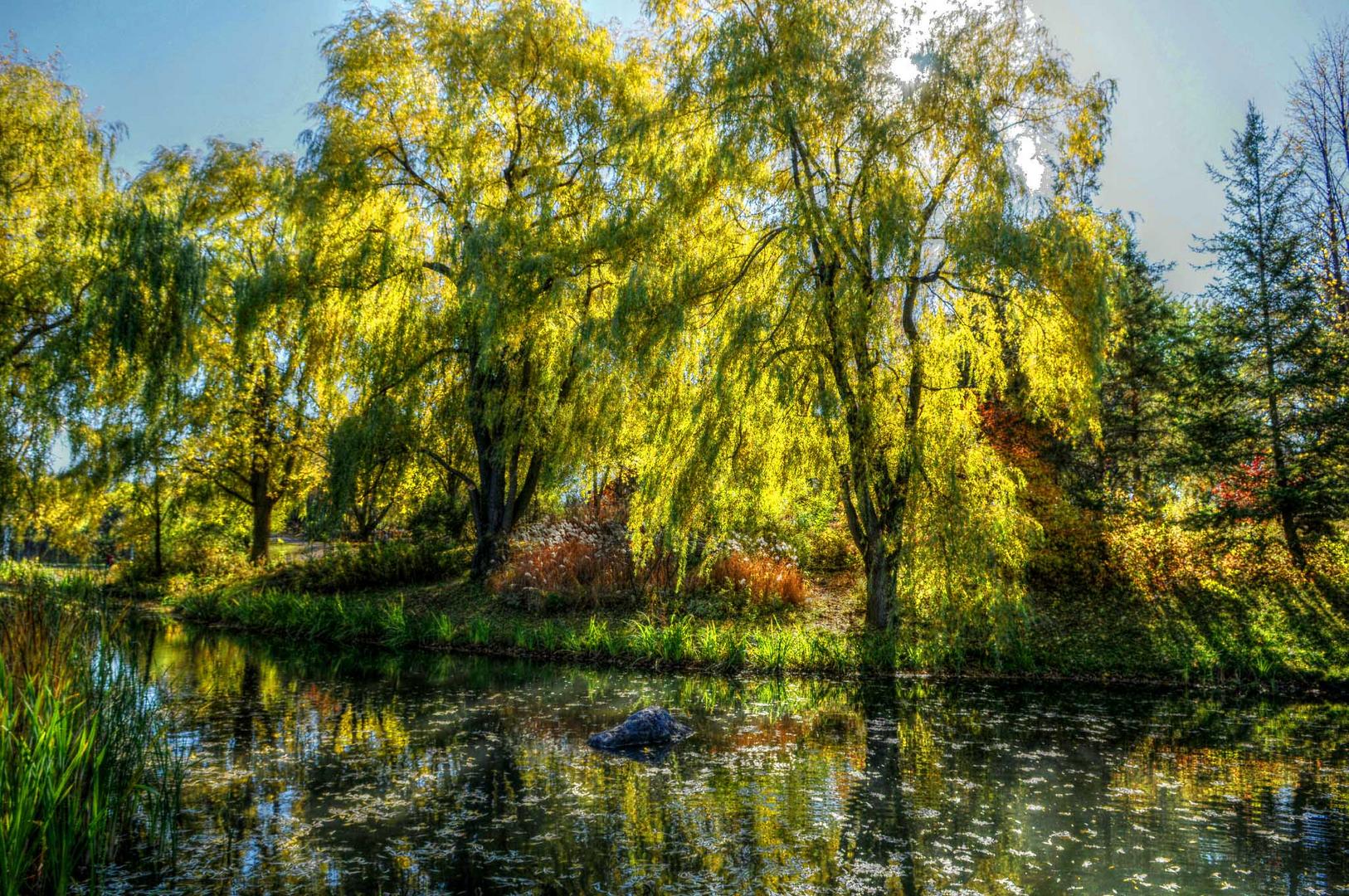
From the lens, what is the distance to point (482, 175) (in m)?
15.4

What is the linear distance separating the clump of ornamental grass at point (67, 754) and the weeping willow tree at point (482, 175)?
865 cm

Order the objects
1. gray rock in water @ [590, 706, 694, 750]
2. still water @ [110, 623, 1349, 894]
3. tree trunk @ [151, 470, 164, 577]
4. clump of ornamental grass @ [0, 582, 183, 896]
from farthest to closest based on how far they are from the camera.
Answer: tree trunk @ [151, 470, 164, 577], gray rock in water @ [590, 706, 694, 750], still water @ [110, 623, 1349, 894], clump of ornamental grass @ [0, 582, 183, 896]

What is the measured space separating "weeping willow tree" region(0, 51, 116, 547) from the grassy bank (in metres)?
5.37

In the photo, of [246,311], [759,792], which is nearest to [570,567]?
[246,311]

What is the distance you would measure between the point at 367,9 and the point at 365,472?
31.0 ft

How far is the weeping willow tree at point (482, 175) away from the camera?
13719mm

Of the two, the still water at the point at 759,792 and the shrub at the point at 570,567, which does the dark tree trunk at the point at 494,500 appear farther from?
the still water at the point at 759,792

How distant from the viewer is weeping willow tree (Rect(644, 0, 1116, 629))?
381 inches

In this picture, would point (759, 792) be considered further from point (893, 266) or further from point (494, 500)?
point (494, 500)

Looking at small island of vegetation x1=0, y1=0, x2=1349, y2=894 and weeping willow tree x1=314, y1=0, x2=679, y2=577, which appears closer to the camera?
small island of vegetation x1=0, y1=0, x2=1349, y2=894

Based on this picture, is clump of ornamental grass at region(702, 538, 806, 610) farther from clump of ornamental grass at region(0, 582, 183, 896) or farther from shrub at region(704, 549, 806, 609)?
clump of ornamental grass at region(0, 582, 183, 896)

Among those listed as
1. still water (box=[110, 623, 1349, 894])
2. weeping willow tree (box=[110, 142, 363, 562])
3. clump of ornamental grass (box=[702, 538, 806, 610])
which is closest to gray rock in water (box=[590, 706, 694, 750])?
still water (box=[110, 623, 1349, 894])

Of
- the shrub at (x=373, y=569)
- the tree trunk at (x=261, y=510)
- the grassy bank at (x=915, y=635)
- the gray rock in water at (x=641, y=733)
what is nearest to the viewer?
the gray rock in water at (x=641, y=733)

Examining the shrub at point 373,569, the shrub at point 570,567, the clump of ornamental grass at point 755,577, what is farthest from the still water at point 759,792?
the shrub at point 373,569
